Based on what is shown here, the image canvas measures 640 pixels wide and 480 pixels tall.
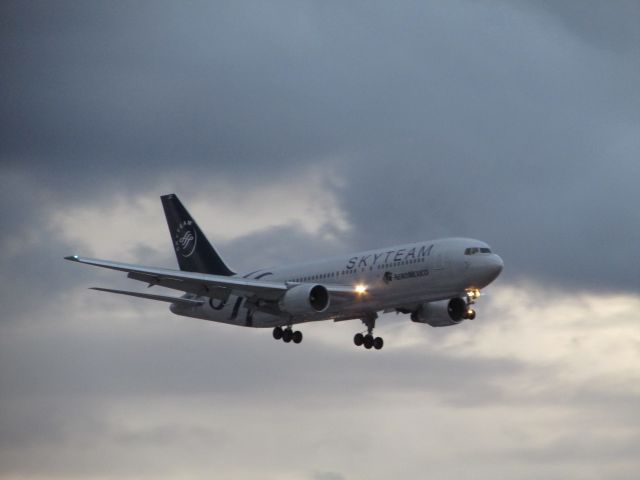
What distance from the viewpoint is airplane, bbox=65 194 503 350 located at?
77.8 meters

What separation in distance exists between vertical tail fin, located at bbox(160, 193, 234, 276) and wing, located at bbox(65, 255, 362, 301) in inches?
399

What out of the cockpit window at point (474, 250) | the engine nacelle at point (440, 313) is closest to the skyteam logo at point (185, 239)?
the engine nacelle at point (440, 313)

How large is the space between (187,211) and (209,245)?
4.52 metres

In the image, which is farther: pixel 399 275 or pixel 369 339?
pixel 369 339

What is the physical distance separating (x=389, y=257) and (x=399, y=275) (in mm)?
1610

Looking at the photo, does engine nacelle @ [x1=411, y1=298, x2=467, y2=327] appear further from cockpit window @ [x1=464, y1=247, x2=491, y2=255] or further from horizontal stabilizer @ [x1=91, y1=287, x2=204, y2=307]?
horizontal stabilizer @ [x1=91, y1=287, x2=204, y2=307]

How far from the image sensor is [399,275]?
7912cm

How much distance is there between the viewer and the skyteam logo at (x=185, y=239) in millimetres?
98625

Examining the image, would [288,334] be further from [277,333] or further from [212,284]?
[212,284]

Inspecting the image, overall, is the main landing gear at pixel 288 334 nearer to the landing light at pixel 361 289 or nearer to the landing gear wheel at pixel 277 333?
the landing gear wheel at pixel 277 333

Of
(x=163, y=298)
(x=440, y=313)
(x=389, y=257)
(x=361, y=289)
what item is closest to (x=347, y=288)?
(x=361, y=289)

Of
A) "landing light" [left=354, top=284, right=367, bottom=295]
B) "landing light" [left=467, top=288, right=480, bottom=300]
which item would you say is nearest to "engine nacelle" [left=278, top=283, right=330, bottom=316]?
"landing light" [left=354, top=284, right=367, bottom=295]

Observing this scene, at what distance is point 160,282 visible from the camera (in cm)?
8462

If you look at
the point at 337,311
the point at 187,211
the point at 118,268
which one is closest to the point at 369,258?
the point at 337,311
